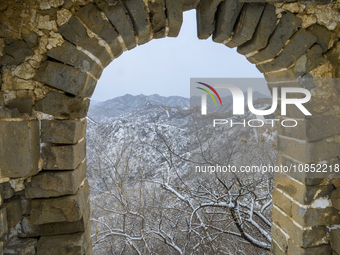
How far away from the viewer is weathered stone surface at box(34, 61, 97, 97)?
1403mm

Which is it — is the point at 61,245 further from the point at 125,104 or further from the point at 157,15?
the point at 125,104

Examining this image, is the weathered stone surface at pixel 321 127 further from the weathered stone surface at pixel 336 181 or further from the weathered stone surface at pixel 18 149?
the weathered stone surface at pixel 18 149

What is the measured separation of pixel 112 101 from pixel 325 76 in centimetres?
973

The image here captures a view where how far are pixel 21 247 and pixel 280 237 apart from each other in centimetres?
201

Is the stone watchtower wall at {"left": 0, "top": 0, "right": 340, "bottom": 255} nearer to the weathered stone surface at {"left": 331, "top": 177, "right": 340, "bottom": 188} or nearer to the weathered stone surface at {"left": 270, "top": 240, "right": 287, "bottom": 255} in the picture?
the weathered stone surface at {"left": 331, "top": 177, "right": 340, "bottom": 188}

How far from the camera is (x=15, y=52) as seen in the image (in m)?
1.38

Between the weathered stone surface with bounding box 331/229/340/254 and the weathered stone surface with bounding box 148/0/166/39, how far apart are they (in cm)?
203

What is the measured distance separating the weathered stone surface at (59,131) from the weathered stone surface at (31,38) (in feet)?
1.65

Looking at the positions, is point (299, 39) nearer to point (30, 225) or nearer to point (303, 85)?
point (303, 85)

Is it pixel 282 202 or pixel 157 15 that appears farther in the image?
pixel 282 202

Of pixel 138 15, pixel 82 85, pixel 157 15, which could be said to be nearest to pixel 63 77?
pixel 82 85

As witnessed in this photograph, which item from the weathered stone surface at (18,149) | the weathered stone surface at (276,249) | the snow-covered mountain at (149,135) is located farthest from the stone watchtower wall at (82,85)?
the snow-covered mountain at (149,135)

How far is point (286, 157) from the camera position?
184 centimetres

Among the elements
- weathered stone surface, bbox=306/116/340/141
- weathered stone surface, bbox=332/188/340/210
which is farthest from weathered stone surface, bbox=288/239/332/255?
weathered stone surface, bbox=306/116/340/141
